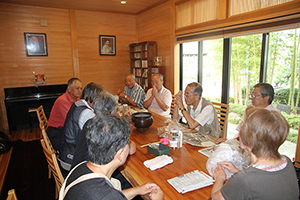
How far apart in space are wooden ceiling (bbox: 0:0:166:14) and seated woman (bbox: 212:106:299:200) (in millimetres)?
4736

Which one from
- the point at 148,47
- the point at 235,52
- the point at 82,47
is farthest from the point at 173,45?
the point at 82,47

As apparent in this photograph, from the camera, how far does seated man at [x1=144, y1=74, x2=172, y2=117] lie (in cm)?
341

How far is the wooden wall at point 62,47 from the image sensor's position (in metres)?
4.99

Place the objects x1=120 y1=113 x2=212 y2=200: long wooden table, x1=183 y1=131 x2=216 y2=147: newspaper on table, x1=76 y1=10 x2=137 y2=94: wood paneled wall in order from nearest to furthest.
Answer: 1. x1=120 y1=113 x2=212 y2=200: long wooden table
2. x1=183 y1=131 x2=216 y2=147: newspaper on table
3. x1=76 y1=10 x2=137 y2=94: wood paneled wall

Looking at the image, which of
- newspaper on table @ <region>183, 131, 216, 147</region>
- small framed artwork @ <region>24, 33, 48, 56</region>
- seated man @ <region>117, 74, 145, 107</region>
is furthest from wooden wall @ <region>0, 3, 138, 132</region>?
newspaper on table @ <region>183, 131, 216, 147</region>

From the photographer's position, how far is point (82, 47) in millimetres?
5812

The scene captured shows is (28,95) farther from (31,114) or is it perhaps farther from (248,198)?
(248,198)

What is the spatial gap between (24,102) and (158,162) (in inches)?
177

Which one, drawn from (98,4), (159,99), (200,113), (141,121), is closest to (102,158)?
(141,121)

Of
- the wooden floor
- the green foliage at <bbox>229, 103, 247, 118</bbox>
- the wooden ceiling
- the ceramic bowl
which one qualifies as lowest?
the wooden floor

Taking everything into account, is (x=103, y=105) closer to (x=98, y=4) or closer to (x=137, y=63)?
(x=98, y=4)

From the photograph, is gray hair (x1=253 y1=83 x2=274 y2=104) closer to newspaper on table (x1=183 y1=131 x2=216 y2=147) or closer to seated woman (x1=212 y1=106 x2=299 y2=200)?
newspaper on table (x1=183 y1=131 x2=216 y2=147)

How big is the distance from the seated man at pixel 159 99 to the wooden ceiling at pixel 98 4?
101 inches

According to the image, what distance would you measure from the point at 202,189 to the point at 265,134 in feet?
1.62
